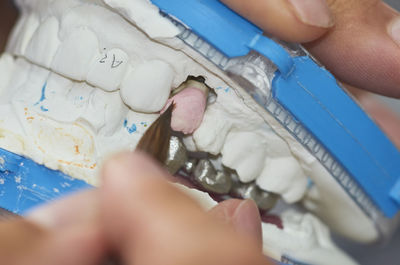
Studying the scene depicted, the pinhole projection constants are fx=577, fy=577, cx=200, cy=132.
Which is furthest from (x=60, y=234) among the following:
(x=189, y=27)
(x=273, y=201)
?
(x=273, y=201)

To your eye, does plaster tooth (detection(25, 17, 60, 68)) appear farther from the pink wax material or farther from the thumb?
the thumb

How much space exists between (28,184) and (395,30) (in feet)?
1.61

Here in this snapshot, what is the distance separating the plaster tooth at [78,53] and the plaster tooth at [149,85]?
5 centimetres

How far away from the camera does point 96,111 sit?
25.9 inches

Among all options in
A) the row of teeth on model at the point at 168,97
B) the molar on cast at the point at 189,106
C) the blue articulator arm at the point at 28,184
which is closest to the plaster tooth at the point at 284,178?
the row of teeth on model at the point at 168,97

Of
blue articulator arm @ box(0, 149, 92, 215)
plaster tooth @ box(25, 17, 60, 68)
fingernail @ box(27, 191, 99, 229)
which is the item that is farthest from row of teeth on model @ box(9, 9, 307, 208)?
fingernail @ box(27, 191, 99, 229)

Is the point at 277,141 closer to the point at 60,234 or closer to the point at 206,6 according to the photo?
the point at 206,6

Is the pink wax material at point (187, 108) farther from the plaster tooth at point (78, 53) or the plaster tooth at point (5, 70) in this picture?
the plaster tooth at point (5, 70)

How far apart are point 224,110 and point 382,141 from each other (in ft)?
0.67

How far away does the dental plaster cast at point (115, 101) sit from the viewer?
64 centimetres

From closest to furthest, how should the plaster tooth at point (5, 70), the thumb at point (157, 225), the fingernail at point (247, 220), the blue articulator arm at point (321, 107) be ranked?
the thumb at point (157, 225) → the fingernail at point (247, 220) → the blue articulator arm at point (321, 107) → the plaster tooth at point (5, 70)

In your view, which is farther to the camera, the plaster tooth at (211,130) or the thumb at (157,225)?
the plaster tooth at (211,130)

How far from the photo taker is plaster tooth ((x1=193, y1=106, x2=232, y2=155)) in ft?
2.18

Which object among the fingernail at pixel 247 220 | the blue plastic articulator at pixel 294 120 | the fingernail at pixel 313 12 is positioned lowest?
the fingernail at pixel 247 220
